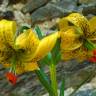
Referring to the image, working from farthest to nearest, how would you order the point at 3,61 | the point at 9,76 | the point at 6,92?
1. the point at 6,92
2. the point at 3,61
3. the point at 9,76

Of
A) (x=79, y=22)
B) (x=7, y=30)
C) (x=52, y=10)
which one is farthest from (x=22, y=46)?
(x=52, y=10)

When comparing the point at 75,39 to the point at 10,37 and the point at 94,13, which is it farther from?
the point at 94,13

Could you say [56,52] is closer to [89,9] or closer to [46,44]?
[46,44]

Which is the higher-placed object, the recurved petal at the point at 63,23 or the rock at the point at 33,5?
the recurved petal at the point at 63,23

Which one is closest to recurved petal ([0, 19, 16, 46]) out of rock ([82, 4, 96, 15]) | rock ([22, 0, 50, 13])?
rock ([82, 4, 96, 15])

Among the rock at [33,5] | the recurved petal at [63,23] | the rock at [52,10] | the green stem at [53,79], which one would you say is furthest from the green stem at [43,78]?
the rock at [33,5]

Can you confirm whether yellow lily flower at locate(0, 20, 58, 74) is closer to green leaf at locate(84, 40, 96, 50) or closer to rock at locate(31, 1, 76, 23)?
green leaf at locate(84, 40, 96, 50)

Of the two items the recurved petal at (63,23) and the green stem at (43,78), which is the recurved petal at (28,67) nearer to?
the green stem at (43,78)

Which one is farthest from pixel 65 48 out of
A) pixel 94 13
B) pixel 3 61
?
pixel 94 13
